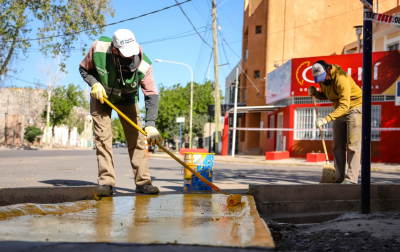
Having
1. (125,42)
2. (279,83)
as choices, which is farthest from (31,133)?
(125,42)

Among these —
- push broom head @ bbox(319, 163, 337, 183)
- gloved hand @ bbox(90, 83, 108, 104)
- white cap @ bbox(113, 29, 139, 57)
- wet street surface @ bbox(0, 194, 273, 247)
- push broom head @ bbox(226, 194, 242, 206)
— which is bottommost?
wet street surface @ bbox(0, 194, 273, 247)

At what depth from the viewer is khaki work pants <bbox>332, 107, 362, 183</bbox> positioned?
5.79 metres

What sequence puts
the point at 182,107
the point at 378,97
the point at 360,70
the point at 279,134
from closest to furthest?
1. the point at 378,97
2. the point at 360,70
3. the point at 279,134
4. the point at 182,107

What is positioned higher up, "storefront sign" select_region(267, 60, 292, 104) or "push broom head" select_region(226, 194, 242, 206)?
"storefront sign" select_region(267, 60, 292, 104)

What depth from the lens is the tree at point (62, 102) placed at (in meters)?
46.0

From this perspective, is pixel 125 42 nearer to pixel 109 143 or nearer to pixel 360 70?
pixel 109 143

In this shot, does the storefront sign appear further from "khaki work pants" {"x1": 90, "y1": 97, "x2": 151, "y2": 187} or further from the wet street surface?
the wet street surface

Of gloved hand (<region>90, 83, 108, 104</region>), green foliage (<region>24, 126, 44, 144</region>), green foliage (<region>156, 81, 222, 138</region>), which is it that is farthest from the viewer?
green foliage (<region>156, 81, 222, 138</region>)

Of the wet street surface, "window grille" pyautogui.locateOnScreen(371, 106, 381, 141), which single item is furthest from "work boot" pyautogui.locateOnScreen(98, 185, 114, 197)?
"window grille" pyautogui.locateOnScreen(371, 106, 381, 141)

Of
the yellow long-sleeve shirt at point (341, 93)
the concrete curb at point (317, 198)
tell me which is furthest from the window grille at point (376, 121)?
the concrete curb at point (317, 198)

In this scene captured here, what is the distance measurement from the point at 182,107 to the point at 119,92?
4653cm

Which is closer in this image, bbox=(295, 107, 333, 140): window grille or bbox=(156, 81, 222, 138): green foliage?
bbox=(295, 107, 333, 140): window grille

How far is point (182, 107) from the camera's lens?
51344 millimetres

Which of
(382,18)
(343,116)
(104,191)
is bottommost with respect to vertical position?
(104,191)
